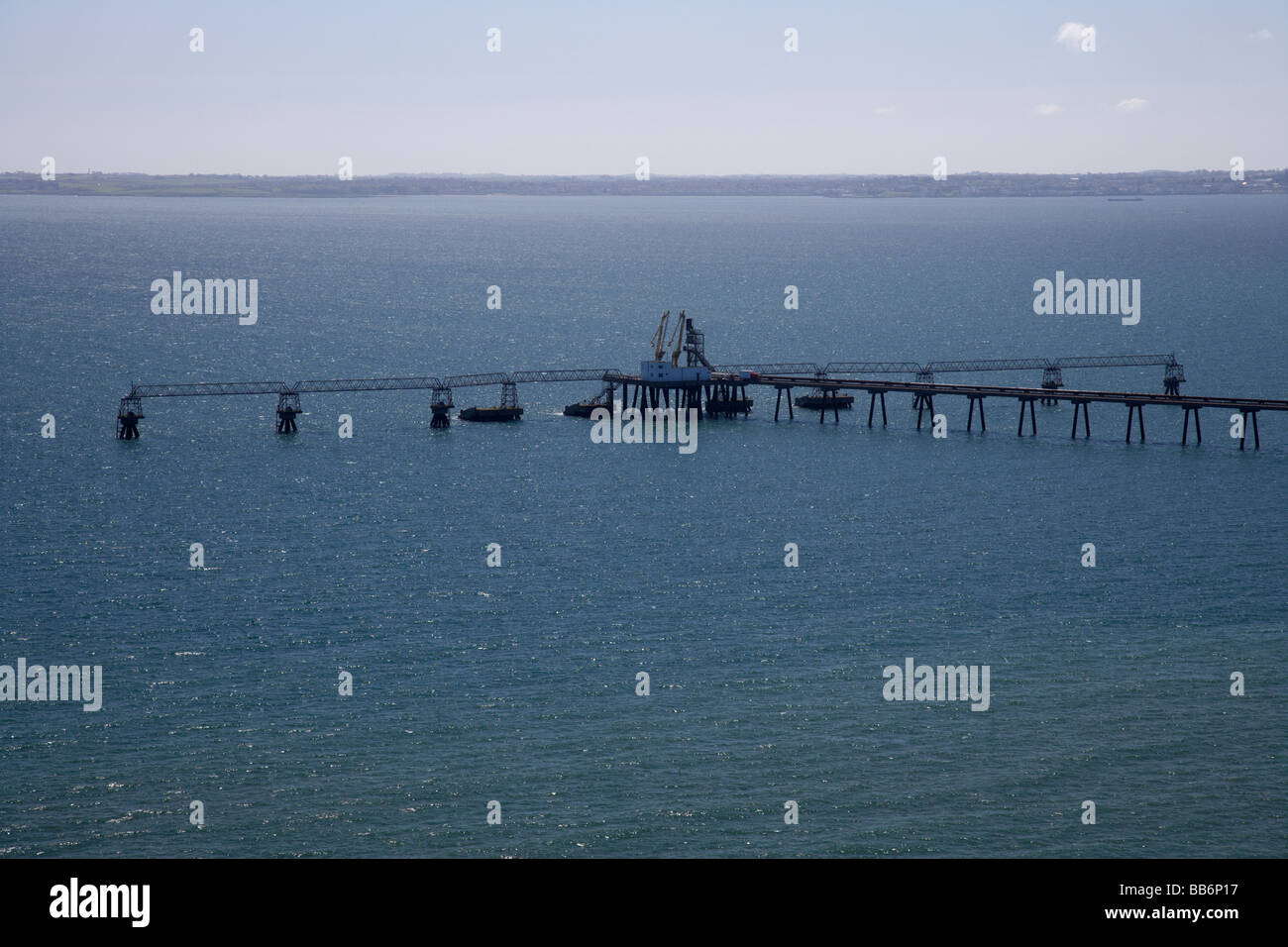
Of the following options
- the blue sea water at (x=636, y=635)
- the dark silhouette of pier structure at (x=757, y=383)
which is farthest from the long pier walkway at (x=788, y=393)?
the blue sea water at (x=636, y=635)

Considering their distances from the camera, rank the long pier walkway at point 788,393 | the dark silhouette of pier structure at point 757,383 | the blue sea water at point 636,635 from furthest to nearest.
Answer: the dark silhouette of pier structure at point 757,383 → the long pier walkway at point 788,393 → the blue sea water at point 636,635

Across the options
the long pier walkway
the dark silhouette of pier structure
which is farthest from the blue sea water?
the dark silhouette of pier structure

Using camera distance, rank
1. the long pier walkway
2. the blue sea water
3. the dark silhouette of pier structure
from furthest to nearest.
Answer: the dark silhouette of pier structure, the long pier walkway, the blue sea water

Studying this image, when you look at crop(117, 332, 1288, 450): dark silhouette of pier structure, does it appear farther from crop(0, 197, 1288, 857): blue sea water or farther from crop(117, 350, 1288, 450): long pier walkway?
crop(0, 197, 1288, 857): blue sea water

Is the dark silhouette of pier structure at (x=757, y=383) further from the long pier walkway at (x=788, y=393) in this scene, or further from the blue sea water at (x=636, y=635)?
the blue sea water at (x=636, y=635)

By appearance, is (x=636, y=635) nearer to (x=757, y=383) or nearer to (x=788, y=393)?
(x=788, y=393)

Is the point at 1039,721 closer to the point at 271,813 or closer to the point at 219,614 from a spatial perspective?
the point at 271,813

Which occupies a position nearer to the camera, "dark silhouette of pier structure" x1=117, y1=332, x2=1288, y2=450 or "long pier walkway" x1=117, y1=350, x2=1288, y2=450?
"long pier walkway" x1=117, y1=350, x2=1288, y2=450

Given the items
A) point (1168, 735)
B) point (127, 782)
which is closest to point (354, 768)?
point (127, 782)

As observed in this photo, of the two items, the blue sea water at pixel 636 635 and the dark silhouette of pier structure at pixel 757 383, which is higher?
the dark silhouette of pier structure at pixel 757 383
